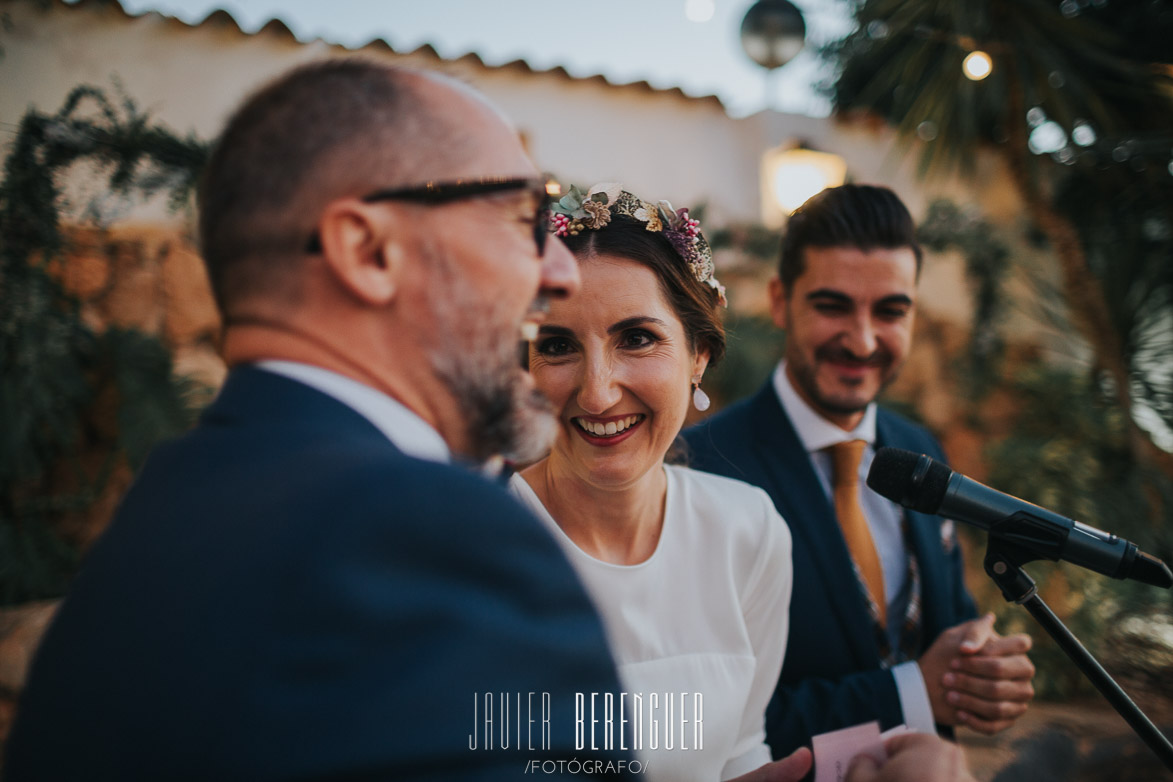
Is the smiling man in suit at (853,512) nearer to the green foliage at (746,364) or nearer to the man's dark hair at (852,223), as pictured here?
the man's dark hair at (852,223)

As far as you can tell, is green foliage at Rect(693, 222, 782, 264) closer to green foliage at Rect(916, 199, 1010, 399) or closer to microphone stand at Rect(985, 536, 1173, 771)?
green foliage at Rect(916, 199, 1010, 399)

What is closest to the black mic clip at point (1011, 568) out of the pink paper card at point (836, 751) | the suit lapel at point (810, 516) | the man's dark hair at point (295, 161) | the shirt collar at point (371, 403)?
the pink paper card at point (836, 751)

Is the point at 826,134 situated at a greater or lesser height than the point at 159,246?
greater

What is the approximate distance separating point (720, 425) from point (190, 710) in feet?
6.45

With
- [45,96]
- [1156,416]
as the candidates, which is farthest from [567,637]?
[1156,416]

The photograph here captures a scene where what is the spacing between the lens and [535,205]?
3.72 feet

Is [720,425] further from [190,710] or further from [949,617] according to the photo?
[190,710]

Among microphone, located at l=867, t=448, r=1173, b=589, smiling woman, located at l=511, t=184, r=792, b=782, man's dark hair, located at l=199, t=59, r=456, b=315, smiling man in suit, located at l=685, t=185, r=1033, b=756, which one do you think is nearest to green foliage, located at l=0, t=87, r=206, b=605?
smiling woman, located at l=511, t=184, r=792, b=782

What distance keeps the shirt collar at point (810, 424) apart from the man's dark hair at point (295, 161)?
5.68 feet

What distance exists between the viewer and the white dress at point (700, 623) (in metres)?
1.66

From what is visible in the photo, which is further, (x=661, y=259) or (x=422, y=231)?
(x=661, y=259)

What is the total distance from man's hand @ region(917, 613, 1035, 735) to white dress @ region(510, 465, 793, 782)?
431 millimetres

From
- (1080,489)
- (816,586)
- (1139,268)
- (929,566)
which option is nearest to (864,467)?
(929,566)

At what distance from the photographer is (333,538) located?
0.72 meters
